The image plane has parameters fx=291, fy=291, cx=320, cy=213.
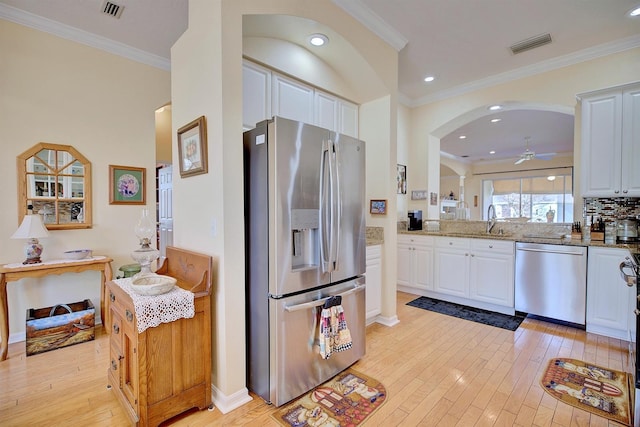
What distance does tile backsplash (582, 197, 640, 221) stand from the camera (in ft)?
10.8

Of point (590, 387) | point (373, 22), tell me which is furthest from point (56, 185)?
point (590, 387)

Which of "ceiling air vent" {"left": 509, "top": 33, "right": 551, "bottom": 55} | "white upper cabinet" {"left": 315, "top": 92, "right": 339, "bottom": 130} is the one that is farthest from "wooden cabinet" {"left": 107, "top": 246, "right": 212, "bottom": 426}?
"ceiling air vent" {"left": 509, "top": 33, "right": 551, "bottom": 55}

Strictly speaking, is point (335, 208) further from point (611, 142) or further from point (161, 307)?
point (611, 142)

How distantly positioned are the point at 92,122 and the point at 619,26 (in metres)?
5.57

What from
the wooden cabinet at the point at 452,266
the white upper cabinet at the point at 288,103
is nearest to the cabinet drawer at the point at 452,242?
the wooden cabinet at the point at 452,266

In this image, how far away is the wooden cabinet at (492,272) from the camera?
3535 mm

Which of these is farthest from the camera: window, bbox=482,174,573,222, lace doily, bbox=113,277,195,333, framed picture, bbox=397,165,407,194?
window, bbox=482,174,573,222

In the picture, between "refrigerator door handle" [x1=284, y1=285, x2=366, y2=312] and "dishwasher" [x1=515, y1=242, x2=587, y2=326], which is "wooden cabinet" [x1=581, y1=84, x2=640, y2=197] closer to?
"dishwasher" [x1=515, y1=242, x2=587, y2=326]

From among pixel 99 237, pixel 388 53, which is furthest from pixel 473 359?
pixel 99 237

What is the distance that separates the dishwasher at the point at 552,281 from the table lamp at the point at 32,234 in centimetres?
501

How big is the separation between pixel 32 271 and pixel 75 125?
1.53m

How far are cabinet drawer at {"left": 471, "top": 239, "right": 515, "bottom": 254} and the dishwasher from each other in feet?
0.27

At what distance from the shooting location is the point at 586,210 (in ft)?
11.5

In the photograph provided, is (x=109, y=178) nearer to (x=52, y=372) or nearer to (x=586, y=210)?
(x=52, y=372)
